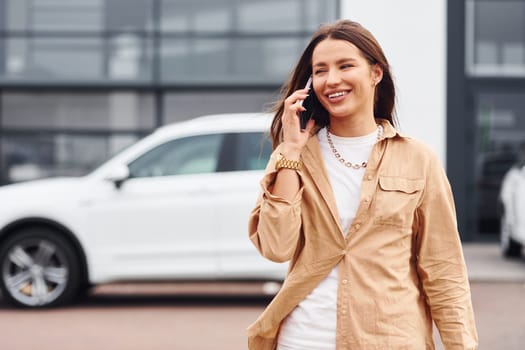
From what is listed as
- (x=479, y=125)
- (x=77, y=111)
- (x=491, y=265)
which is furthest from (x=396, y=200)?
(x=77, y=111)

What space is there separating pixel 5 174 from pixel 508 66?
8667 millimetres

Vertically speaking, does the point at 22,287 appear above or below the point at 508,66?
below

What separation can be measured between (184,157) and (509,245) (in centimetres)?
588

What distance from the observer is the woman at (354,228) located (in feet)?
7.97

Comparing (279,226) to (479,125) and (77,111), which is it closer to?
(479,125)

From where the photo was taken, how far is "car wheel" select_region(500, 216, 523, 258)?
12.6 m

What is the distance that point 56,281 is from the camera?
8.45 meters

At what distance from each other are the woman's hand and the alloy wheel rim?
244 inches

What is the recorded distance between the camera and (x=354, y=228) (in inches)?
96.5

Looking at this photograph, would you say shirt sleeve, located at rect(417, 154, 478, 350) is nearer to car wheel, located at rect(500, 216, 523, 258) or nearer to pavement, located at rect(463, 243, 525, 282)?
pavement, located at rect(463, 243, 525, 282)

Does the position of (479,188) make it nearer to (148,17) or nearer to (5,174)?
(148,17)

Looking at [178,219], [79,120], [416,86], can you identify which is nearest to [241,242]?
[178,219]

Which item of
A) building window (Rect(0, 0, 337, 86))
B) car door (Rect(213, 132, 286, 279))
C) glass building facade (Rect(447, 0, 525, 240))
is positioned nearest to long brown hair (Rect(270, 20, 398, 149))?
car door (Rect(213, 132, 286, 279))

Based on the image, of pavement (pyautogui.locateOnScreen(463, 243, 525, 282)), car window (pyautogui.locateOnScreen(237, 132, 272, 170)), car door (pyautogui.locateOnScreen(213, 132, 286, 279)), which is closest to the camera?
car door (pyautogui.locateOnScreen(213, 132, 286, 279))
